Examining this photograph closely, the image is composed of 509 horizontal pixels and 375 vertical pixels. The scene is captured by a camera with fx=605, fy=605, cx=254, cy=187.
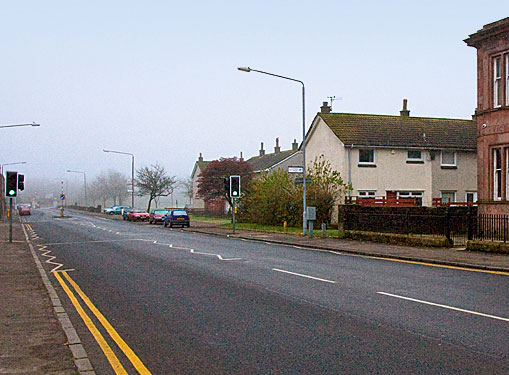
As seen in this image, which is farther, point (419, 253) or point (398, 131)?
point (398, 131)

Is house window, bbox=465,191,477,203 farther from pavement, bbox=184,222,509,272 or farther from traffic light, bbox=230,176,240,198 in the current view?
pavement, bbox=184,222,509,272

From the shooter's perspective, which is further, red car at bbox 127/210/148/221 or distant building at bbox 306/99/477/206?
red car at bbox 127/210/148/221

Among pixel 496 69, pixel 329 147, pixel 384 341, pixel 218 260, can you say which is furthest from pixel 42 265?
pixel 329 147

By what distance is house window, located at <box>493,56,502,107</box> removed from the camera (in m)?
23.9

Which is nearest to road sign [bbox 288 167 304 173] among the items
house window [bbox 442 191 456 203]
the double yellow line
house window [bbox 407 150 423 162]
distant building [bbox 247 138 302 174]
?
house window [bbox 407 150 423 162]

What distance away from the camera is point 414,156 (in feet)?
135

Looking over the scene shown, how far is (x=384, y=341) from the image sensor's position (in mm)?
7664

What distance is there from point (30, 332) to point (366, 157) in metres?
34.0

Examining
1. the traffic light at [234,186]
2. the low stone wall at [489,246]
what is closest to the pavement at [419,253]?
the low stone wall at [489,246]

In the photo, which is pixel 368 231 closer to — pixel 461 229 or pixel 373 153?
pixel 461 229

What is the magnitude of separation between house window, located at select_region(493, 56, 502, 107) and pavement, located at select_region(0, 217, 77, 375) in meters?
18.5

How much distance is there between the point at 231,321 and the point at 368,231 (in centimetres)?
1780

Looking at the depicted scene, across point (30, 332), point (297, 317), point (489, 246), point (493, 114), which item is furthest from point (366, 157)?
point (30, 332)

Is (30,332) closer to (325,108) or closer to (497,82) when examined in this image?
(497,82)
